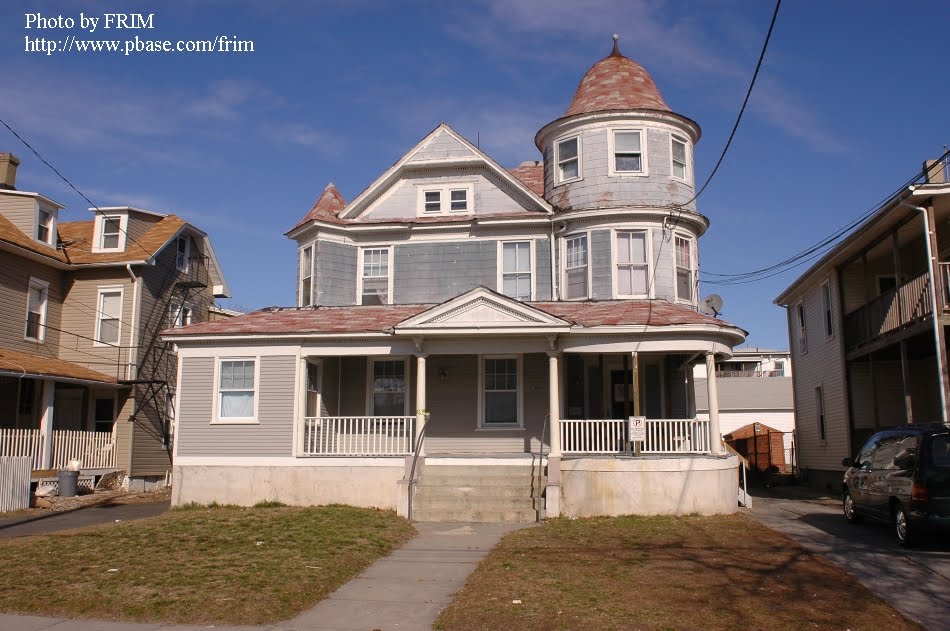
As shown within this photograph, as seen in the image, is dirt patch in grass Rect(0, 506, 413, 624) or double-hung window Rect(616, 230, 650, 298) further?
double-hung window Rect(616, 230, 650, 298)

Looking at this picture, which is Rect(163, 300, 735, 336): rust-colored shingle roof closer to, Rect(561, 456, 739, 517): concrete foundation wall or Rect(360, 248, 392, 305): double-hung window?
Rect(360, 248, 392, 305): double-hung window

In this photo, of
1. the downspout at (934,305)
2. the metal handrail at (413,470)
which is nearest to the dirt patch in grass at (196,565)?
the metal handrail at (413,470)

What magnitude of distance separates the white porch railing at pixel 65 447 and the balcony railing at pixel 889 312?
2237 cm

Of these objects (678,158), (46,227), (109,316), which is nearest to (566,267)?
(678,158)

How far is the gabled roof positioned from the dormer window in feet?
41.0

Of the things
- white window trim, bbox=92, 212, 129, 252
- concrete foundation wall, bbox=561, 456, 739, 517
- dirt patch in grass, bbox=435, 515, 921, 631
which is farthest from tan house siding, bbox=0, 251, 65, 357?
dirt patch in grass, bbox=435, 515, 921, 631

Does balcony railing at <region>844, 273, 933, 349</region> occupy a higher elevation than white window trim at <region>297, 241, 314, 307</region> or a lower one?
lower

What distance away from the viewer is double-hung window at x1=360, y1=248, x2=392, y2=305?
2214 cm

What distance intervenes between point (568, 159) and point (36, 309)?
18030 millimetres

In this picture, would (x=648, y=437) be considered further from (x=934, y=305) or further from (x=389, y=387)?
(x=389, y=387)

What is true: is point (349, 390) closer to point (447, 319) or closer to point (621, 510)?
point (447, 319)

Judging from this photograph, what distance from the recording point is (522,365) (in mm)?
20188

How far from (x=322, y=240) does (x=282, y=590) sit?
13.4 metres

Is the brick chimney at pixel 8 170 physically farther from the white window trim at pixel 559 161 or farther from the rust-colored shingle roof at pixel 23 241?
the white window trim at pixel 559 161
